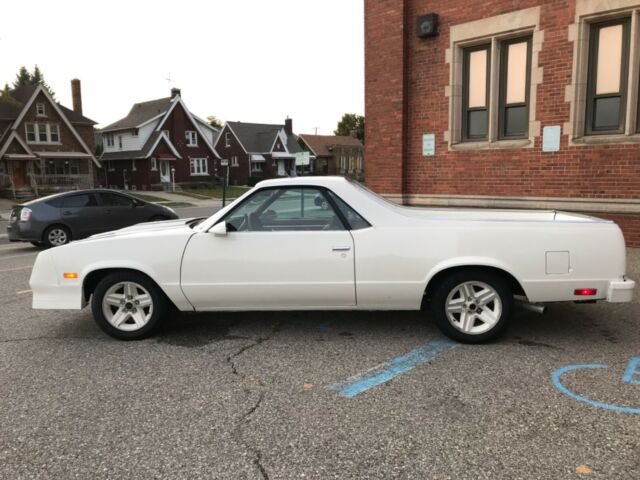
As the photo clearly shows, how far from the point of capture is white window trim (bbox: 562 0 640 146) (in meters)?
9.32

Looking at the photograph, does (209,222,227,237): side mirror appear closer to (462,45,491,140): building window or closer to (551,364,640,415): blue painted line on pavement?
(551,364,640,415): blue painted line on pavement

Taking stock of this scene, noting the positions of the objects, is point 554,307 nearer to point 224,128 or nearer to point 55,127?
point 55,127

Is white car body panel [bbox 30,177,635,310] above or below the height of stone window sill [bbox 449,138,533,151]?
below

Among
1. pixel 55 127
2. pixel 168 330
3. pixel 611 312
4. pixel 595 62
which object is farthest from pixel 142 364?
pixel 55 127

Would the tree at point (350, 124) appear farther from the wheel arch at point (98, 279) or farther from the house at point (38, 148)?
the wheel arch at point (98, 279)

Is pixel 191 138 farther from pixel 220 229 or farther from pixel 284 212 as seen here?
pixel 220 229

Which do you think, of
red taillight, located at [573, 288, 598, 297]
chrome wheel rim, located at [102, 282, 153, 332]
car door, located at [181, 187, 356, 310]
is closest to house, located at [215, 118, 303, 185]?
chrome wheel rim, located at [102, 282, 153, 332]

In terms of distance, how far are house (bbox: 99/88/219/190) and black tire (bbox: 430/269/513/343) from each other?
43358mm

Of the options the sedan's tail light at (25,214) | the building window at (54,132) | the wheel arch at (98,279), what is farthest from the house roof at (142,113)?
the wheel arch at (98,279)

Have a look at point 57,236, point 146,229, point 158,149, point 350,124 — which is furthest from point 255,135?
point 146,229

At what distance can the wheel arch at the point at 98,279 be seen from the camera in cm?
504

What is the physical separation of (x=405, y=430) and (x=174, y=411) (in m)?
1.54

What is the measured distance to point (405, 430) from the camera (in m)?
3.34

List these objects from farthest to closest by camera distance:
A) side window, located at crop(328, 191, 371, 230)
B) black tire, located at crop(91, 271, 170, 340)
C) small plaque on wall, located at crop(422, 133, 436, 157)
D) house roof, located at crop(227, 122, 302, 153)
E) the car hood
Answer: house roof, located at crop(227, 122, 302, 153)
small plaque on wall, located at crop(422, 133, 436, 157)
the car hood
black tire, located at crop(91, 271, 170, 340)
side window, located at crop(328, 191, 371, 230)
